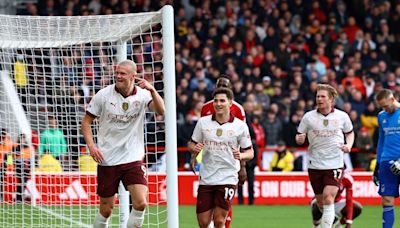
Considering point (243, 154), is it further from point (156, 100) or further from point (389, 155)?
point (389, 155)

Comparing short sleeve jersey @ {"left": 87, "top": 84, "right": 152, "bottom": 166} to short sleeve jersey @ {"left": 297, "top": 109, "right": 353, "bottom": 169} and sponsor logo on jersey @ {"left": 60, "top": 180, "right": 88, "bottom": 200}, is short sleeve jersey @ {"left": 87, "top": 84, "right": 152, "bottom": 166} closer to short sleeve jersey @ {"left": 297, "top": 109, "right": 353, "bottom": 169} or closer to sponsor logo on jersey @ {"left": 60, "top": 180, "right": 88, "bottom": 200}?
short sleeve jersey @ {"left": 297, "top": 109, "right": 353, "bottom": 169}

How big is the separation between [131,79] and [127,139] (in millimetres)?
670

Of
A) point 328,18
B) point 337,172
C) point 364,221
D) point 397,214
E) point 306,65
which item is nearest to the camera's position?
point 337,172

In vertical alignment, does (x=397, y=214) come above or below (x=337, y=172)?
below

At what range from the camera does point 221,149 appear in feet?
39.7

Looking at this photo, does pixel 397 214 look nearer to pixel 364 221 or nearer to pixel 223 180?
pixel 364 221

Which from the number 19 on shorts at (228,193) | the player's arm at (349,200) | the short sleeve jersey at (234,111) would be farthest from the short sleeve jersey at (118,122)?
the player's arm at (349,200)

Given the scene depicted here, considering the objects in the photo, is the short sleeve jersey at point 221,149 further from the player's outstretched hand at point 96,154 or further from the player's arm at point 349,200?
the player's arm at point 349,200

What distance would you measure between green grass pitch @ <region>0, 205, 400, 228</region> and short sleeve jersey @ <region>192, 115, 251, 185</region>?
2.43 metres

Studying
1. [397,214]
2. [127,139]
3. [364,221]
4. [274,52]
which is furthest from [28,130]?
[274,52]

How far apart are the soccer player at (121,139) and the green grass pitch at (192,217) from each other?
2467 millimetres

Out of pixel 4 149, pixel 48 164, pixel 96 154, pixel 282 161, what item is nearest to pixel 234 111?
pixel 96 154

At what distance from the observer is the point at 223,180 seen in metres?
12.1

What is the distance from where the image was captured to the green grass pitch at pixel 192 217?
15.6 m
